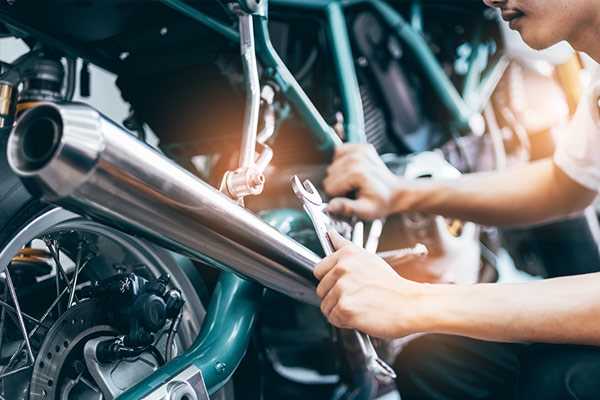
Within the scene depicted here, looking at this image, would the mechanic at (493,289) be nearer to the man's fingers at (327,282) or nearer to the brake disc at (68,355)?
the man's fingers at (327,282)

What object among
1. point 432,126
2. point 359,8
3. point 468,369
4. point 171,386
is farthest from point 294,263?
point 432,126

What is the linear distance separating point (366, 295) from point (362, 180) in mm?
358

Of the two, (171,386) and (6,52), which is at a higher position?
(6,52)

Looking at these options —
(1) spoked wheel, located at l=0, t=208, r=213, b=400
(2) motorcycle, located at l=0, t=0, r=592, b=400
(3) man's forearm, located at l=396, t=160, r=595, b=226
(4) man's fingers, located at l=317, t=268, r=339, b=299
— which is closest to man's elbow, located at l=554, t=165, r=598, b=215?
(3) man's forearm, located at l=396, t=160, r=595, b=226

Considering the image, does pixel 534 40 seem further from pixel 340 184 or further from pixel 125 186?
pixel 125 186

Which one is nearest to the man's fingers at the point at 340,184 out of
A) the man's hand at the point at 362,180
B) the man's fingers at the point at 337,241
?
the man's hand at the point at 362,180

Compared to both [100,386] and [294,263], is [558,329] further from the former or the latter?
[100,386]

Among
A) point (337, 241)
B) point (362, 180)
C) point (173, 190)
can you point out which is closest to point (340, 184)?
point (362, 180)

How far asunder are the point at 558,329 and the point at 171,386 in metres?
0.38

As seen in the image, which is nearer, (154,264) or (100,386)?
(100,386)

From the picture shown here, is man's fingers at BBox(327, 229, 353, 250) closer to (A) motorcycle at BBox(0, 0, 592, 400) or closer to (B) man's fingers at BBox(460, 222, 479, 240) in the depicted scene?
(A) motorcycle at BBox(0, 0, 592, 400)

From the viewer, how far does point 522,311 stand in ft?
1.81

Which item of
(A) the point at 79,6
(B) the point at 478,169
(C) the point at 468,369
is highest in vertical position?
(A) the point at 79,6

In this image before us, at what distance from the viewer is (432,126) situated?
1414 millimetres
